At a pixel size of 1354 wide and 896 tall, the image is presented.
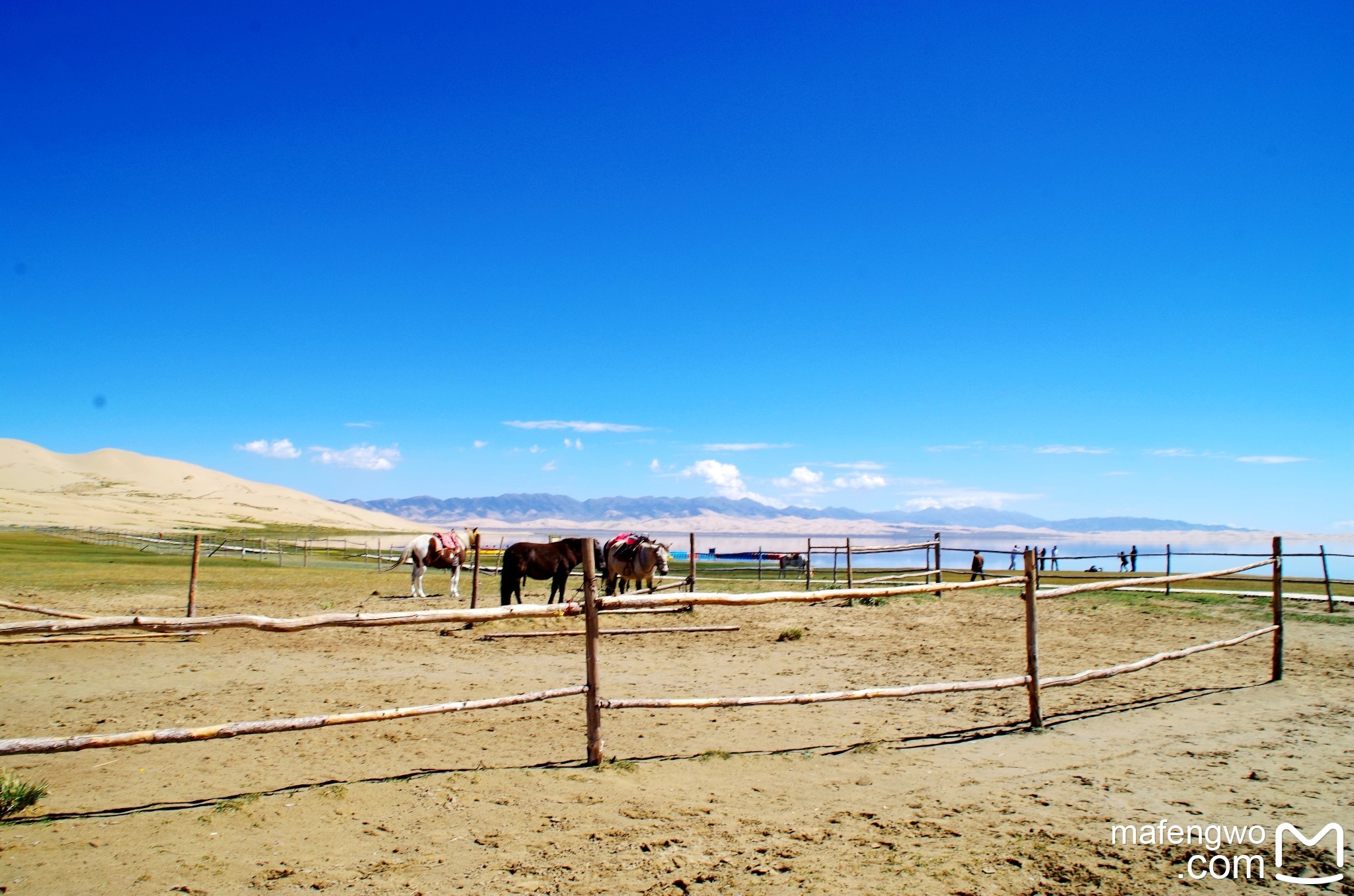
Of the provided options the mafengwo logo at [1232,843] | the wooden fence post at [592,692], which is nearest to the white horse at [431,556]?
the wooden fence post at [592,692]

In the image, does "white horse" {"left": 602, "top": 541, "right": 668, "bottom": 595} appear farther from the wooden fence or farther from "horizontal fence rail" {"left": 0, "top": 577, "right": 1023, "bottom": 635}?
"horizontal fence rail" {"left": 0, "top": 577, "right": 1023, "bottom": 635}

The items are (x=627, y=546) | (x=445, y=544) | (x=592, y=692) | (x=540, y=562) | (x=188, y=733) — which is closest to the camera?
(x=188, y=733)

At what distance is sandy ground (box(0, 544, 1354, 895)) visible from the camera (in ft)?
11.7

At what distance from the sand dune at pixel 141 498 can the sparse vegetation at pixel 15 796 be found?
2819 inches

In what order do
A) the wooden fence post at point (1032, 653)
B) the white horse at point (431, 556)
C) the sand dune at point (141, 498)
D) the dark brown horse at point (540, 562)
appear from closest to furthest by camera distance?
the wooden fence post at point (1032, 653), the dark brown horse at point (540, 562), the white horse at point (431, 556), the sand dune at point (141, 498)

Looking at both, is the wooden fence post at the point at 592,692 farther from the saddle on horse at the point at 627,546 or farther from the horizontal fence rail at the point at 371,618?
the saddle on horse at the point at 627,546

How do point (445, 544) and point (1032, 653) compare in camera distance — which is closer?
point (1032, 653)

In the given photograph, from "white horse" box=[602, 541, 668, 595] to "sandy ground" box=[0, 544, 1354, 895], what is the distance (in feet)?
18.2

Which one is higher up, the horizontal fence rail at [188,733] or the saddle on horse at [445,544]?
the saddle on horse at [445,544]

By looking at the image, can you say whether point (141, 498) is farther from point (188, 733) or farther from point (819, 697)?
point (819, 697)

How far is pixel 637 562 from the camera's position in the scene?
15586mm

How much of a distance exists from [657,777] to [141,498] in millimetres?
135794

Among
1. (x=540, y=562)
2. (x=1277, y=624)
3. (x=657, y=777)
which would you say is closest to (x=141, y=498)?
(x=540, y=562)

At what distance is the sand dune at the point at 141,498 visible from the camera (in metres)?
71.9
